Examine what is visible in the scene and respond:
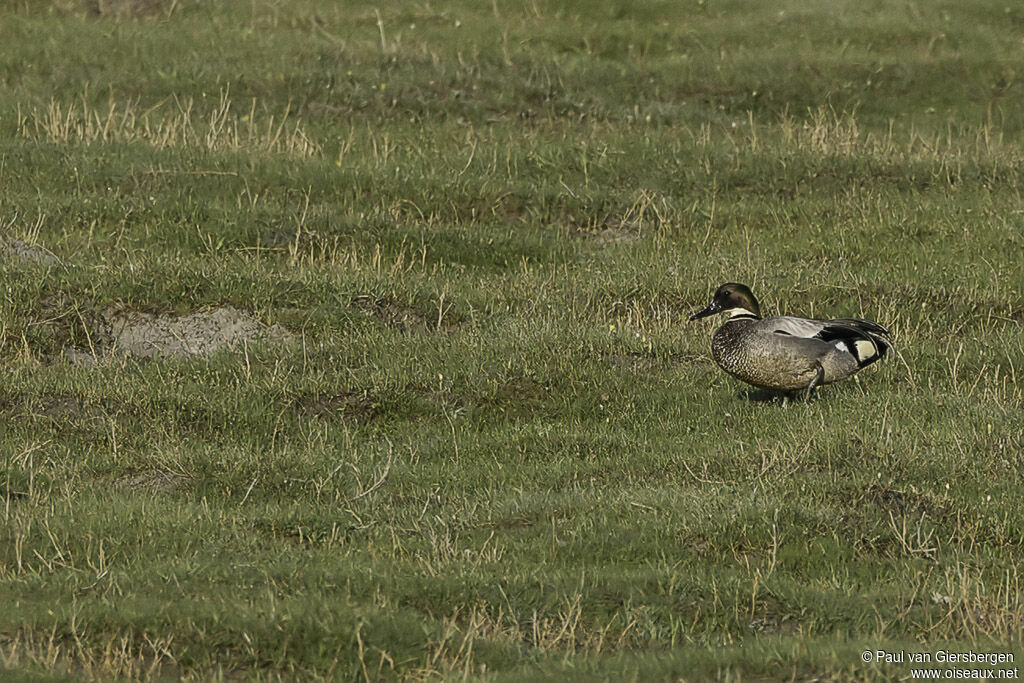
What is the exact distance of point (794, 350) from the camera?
1124 cm

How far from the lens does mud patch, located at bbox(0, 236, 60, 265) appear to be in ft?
48.3

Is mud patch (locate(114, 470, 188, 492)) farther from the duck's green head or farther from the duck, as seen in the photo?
the duck's green head

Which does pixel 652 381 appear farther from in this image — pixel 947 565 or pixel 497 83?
pixel 497 83

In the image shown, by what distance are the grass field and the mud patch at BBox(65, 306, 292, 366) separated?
131mm

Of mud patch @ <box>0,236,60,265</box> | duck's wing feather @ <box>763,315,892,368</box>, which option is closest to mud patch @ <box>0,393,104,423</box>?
mud patch @ <box>0,236,60,265</box>

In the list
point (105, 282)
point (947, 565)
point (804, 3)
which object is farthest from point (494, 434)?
point (804, 3)

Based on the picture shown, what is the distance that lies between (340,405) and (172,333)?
2591 millimetres

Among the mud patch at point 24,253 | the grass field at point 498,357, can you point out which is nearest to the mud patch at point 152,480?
the grass field at point 498,357

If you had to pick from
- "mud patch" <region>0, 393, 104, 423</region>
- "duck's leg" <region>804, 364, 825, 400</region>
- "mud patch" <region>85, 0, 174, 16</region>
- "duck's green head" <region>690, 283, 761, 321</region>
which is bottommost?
"mud patch" <region>85, 0, 174, 16</region>

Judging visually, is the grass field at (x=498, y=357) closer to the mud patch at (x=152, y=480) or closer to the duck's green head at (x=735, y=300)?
the mud patch at (x=152, y=480)

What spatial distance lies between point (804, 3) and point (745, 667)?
2324 cm

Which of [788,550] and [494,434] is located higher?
[788,550]

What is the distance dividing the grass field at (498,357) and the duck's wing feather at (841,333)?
1.38 ft

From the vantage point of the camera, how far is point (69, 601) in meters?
7.84
